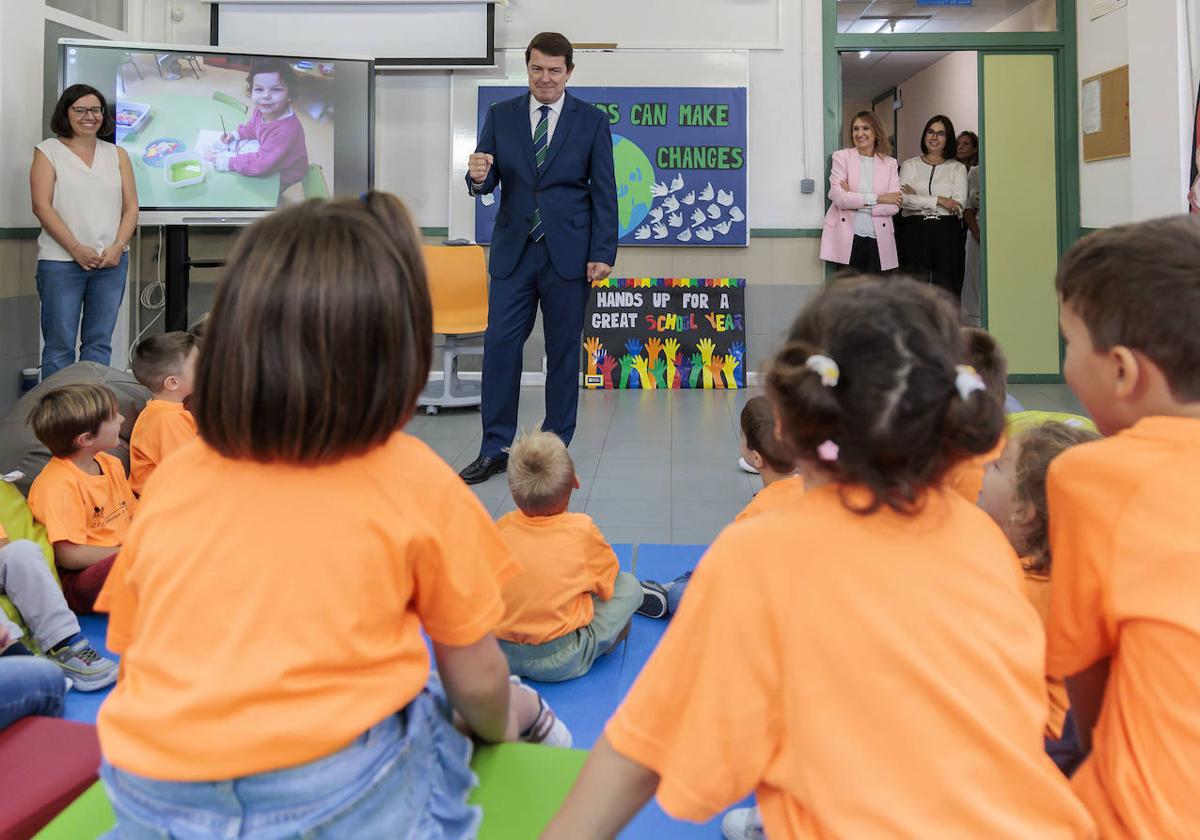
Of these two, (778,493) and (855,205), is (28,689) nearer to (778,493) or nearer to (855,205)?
(778,493)

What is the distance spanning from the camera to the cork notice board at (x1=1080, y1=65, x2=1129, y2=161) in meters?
5.62

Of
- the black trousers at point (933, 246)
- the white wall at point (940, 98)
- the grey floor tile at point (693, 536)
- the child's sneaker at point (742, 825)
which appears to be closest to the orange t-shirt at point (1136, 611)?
the child's sneaker at point (742, 825)

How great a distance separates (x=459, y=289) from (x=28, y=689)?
4.05 meters

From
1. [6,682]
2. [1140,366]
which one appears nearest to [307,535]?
[1140,366]

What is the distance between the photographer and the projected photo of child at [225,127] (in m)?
5.22

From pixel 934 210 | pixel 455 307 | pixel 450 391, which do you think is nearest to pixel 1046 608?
pixel 450 391

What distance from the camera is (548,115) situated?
394 centimetres

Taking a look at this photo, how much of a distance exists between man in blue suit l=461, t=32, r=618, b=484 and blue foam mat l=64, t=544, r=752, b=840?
1404 mm

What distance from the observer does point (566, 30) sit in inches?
248

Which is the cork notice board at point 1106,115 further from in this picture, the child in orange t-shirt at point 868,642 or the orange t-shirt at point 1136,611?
the child in orange t-shirt at point 868,642

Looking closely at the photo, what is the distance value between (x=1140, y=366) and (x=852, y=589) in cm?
44

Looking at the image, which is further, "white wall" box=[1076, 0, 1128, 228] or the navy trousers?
"white wall" box=[1076, 0, 1128, 228]

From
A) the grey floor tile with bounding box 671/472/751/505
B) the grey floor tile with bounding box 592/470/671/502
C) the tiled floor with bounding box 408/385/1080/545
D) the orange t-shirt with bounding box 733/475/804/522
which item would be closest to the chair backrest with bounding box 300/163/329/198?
the tiled floor with bounding box 408/385/1080/545

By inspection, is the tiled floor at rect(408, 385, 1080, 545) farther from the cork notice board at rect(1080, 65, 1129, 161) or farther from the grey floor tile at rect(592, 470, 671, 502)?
the cork notice board at rect(1080, 65, 1129, 161)
